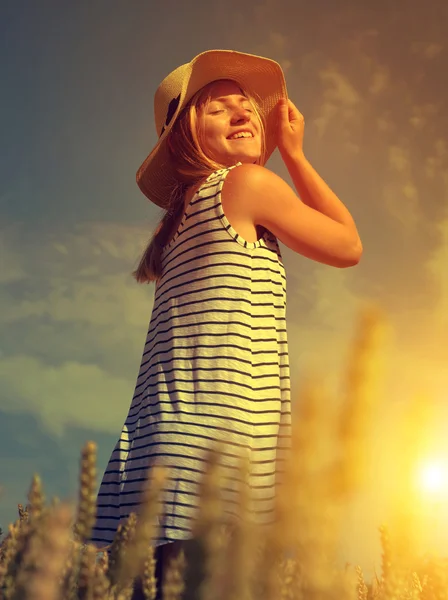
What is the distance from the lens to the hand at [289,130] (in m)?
3.20

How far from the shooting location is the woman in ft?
7.68

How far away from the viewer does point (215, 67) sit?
12.0 ft

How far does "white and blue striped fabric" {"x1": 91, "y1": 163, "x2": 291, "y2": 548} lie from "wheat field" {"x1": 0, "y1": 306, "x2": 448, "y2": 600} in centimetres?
86

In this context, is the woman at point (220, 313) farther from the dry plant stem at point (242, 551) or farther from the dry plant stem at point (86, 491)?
the dry plant stem at point (242, 551)

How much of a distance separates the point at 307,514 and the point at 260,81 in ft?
11.4

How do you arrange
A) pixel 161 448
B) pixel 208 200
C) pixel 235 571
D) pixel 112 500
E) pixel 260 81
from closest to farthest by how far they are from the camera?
pixel 235 571
pixel 161 448
pixel 112 500
pixel 208 200
pixel 260 81

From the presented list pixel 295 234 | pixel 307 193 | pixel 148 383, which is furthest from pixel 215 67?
pixel 148 383

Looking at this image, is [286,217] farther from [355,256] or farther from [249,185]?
[355,256]

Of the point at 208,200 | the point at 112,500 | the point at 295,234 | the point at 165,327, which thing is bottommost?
the point at 112,500

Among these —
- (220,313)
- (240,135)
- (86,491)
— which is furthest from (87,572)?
(240,135)

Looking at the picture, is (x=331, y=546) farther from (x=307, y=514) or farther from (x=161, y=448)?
(x=161, y=448)

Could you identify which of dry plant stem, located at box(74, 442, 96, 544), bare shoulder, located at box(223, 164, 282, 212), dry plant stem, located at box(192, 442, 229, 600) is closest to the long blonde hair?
bare shoulder, located at box(223, 164, 282, 212)

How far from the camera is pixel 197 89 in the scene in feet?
11.8

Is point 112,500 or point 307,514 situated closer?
point 307,514
